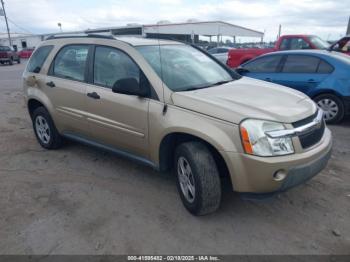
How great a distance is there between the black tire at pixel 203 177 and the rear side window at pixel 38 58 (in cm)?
301


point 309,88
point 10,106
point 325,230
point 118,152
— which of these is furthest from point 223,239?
point 10,106

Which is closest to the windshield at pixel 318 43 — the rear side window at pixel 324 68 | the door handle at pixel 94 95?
the rear side window at pixel 324 68

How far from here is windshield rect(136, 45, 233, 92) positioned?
11.0ft

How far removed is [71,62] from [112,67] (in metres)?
0.91

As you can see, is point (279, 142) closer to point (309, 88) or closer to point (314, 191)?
point (314, 191)

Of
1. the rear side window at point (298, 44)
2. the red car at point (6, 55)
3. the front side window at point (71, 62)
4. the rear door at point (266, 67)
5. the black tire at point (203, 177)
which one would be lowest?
the red car at point (6, 55)

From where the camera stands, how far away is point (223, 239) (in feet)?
9.02

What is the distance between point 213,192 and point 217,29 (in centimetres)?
4425

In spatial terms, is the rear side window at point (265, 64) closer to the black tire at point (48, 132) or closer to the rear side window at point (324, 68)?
the rear side window at point (324, 68)

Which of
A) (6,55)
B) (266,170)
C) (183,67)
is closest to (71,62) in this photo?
(183,67)

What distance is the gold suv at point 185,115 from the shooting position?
2.61 m

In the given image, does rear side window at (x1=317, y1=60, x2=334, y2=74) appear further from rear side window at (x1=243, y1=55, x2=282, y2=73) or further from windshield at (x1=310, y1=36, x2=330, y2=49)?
windshield at (x1=310, y1=36, x2=330, y2=49)

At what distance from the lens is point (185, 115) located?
2.94 metres

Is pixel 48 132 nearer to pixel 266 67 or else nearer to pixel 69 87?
pixel 69 87
